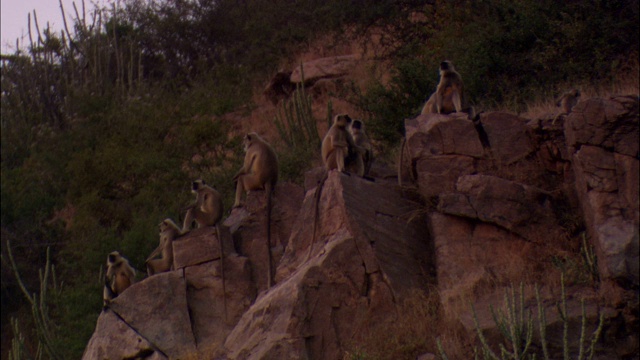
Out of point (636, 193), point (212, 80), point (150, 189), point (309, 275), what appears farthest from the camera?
point (212, 80)

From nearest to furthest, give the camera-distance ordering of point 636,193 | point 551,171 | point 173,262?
point 636,193 → point 551,171 → point 173,262

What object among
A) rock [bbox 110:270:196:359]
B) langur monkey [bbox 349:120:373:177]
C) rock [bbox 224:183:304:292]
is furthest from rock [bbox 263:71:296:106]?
rock [bbox 110:270:196:359]

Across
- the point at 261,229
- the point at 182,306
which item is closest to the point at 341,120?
the point at 261,229

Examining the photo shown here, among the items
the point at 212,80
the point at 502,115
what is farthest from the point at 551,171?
the point at 212,80

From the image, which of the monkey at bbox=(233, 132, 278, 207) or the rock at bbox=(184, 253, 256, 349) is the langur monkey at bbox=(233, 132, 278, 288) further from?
the rock at bbox=(184, 253, 256, 349)

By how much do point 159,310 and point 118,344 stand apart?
0.68m

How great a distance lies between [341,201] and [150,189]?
1162 centimetres

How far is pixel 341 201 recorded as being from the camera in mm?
12023

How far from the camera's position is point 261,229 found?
13.8 meters

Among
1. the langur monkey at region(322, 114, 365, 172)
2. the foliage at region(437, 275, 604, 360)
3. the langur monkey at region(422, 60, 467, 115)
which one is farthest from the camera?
the langur monkey at region(422, 60, 467, 115)

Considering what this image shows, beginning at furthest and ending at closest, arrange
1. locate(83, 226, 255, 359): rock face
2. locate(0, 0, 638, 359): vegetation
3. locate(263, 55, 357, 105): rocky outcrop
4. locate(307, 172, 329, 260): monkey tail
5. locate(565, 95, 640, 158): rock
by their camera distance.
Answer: locate(263, 55, 357, 105): rocky outcrop
locate(0, 0, 638, 359): vegetation
locate(83, 226, 255, 359): rock face
locate(307, 172, 329, 260): monkey tail
locate(565, 95, 640, 158): rock

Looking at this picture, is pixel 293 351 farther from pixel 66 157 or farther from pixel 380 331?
pixel 66 157

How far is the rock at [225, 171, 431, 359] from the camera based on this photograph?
37.1 feet

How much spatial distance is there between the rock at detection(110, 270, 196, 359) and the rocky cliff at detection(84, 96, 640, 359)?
2 cm
